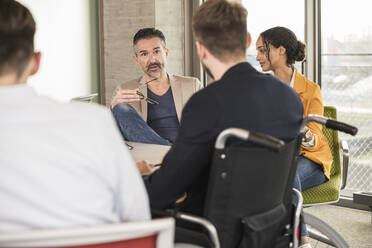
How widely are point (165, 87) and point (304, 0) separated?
5.39 feet

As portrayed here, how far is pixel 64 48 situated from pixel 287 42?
2477 mm

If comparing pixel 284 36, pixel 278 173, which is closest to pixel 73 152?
pixel 278 173

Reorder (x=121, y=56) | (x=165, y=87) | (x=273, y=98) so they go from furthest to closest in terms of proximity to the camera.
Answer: (x=121, y=56) < (x=165, y=87) < (x=273, y=98)

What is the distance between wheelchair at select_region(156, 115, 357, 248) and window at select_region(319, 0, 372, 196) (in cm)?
250

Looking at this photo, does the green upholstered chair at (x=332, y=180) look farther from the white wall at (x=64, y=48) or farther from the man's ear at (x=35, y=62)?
the white wall at (x=64, y=48)

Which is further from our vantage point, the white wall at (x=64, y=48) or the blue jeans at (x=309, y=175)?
the white wall at (x=64, y=48)

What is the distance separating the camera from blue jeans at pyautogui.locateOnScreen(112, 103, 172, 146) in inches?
98.7

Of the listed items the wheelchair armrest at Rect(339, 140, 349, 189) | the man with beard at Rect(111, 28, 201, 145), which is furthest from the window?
the man with beard at Rect(111, 28, 201, 145)

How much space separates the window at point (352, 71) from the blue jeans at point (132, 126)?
2007 mm

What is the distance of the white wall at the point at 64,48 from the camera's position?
185 inches

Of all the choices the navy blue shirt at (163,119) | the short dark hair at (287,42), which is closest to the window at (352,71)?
the short dark hair at (287,42)

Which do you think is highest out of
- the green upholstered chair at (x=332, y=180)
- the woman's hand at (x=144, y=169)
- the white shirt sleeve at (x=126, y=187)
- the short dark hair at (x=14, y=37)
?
the short dark hair at (x=14, y=37)

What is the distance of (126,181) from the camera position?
121 centimetres

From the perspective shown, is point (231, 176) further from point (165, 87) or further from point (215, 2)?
point (165, 87)
